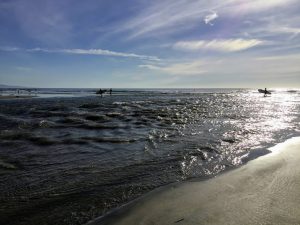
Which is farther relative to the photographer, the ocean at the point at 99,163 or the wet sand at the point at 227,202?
the ocean at the point at 99,163

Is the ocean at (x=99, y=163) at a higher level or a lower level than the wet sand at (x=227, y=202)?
lower

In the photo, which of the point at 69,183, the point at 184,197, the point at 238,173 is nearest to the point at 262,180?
the point at 238,173

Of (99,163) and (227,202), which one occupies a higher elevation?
(227,202)

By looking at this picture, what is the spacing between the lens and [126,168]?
8367 millimetres

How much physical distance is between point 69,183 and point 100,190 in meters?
0.94

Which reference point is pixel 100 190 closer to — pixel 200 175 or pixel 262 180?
pixel 200 175

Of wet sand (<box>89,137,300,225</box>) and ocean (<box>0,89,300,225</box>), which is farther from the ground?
wet sand (<box>89,137,300,225</box>)

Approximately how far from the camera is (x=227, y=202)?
5445mm

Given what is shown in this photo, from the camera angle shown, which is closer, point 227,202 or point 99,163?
point 227,202

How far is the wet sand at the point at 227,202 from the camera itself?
474cm

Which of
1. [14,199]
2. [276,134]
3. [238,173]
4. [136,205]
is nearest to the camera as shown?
[136,205]

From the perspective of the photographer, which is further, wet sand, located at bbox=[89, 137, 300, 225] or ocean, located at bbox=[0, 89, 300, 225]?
ocean, located at bbox=[0, 89, 300, 225]

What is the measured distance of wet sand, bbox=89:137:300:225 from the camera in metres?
4.74

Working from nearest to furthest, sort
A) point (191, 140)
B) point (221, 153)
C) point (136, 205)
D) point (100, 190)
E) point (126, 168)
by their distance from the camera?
point (136, 205)
point (100, 190)
point (126, 168)
point (221, 153)
point (191, 140)
